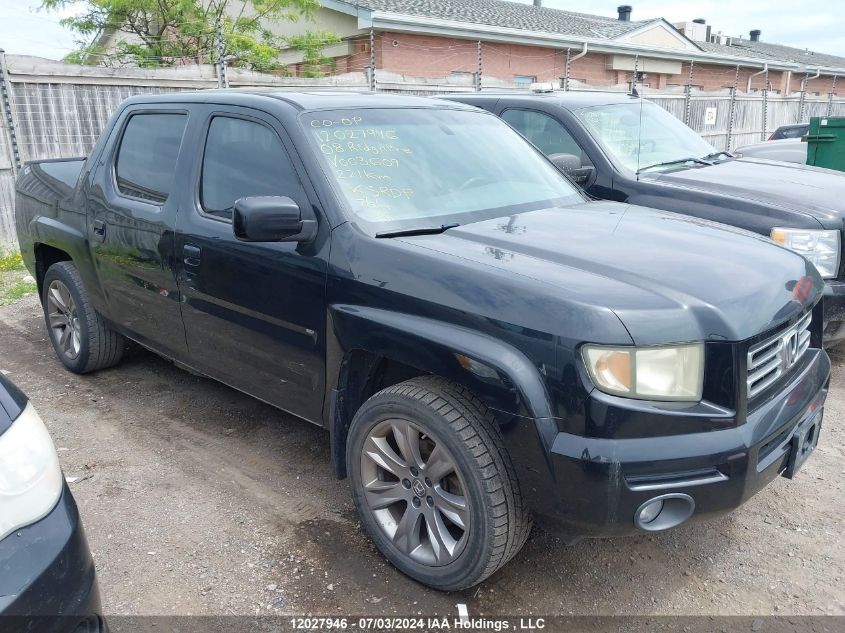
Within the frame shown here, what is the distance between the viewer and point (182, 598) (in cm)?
269

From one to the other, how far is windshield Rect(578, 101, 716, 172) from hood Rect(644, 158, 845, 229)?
10.8 inches

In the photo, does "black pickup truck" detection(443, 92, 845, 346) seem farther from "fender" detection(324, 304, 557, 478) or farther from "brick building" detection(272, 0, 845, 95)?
"brick building" detection(272, 0, 845, 95)

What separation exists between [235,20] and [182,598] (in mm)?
14954

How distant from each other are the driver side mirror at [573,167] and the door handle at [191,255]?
2389 mm

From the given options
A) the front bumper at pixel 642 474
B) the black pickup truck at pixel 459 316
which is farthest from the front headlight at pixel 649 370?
the front bumper at pixel 642 474

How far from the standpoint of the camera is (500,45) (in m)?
18.9

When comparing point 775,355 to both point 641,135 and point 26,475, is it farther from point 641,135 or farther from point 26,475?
point 641,135

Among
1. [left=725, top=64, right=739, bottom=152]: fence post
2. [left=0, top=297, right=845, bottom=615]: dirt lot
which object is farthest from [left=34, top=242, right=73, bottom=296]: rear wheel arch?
[left=725, top=64, right=739, bottom=152]: fence post

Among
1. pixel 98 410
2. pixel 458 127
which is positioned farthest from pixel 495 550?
pixel 98 410

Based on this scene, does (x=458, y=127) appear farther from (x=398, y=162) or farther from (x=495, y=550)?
(x=495, y=550)

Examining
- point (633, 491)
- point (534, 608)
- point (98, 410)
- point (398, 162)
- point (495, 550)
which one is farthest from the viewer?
point (98, 410)

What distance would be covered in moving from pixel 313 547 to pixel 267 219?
1.38m

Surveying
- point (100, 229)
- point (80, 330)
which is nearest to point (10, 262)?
point (80, 330)

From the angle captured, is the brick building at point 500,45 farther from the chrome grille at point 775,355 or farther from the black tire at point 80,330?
the chrome grille at point 775,355
